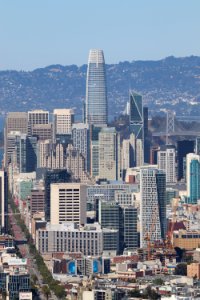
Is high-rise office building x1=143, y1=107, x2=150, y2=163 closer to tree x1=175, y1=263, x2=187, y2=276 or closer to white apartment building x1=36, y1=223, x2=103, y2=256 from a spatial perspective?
white apartment building x1=36, y1=223, x2=103, y2=256

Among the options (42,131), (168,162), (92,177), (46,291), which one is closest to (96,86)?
(42,131)

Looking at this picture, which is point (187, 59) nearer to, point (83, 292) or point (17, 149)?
point (17, 149)

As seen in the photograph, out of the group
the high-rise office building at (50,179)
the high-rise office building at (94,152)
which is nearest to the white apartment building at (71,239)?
the high-rise office building at (50,179)

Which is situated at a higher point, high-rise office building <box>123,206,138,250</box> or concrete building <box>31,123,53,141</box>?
concrete building <box>31,123,53,141</box>

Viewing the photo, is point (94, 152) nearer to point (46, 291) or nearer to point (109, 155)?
point (109, 155)

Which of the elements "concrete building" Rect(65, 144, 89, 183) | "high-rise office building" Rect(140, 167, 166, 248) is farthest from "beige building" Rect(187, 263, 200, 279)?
"concrete building" Rect(65, 144, 89, 183)

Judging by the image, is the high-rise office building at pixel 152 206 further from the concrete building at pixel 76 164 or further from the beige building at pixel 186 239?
the concrete building at pixel 76 164
